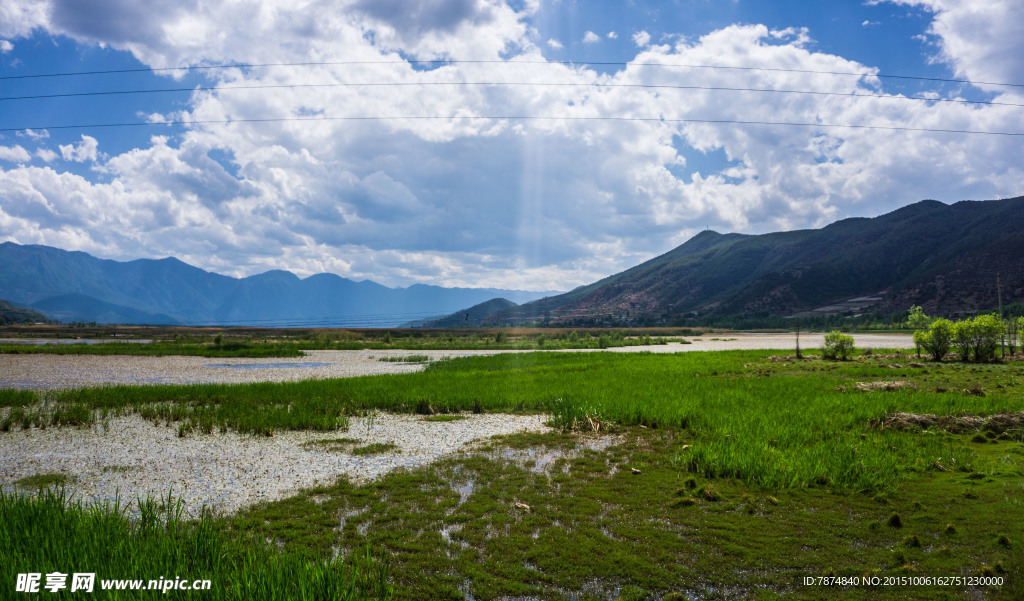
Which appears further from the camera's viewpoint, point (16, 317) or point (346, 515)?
point (16, 317)

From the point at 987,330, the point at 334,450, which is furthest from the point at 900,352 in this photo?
the point at 334,450

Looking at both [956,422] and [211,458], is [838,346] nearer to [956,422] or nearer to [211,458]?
[956,422]

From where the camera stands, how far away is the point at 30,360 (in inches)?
1342

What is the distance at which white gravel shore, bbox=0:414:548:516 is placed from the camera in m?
7.41

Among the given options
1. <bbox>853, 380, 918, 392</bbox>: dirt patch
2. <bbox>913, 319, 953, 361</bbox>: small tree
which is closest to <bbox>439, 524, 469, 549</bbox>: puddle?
<bbox>853, 380, 918, 392</bbox>: dirt patch

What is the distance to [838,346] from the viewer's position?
94.8ft

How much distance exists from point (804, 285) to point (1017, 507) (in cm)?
21558

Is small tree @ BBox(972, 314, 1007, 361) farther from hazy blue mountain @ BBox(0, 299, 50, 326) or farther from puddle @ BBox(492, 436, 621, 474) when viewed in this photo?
hazy blue mountain @ BBox(0, 299, 50, 326)

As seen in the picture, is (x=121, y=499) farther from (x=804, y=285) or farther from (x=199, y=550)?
(x=804, y=285)

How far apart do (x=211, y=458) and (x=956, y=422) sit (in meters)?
16.3

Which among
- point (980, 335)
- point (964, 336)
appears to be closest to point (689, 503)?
point (964, 336)

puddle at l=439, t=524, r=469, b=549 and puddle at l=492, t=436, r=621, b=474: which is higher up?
puddle at l=439, t=524, r=469, b=549

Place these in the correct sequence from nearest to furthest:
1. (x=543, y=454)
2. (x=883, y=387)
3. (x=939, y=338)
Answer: (x=543, y=454)
(x=883, y=387)
(x=939, y=338)

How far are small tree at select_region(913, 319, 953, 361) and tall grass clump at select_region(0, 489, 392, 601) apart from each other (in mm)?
32273
